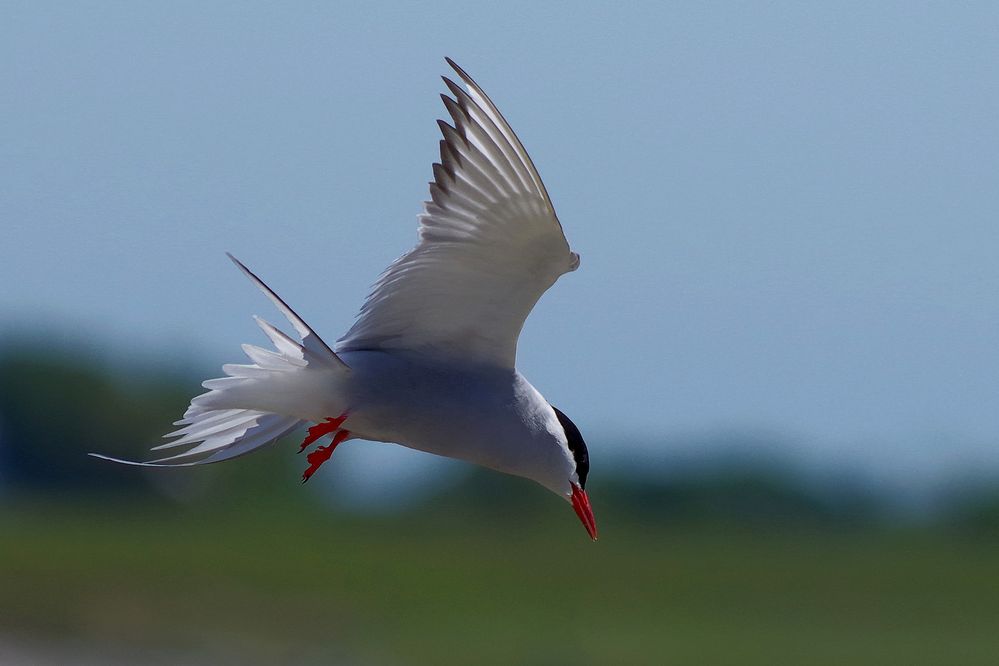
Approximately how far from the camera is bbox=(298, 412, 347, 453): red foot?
4.61 meters

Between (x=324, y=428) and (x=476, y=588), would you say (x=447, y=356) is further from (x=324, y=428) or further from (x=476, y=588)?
(x=476, y=588)

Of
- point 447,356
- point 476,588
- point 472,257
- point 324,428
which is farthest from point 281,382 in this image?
point 476,588

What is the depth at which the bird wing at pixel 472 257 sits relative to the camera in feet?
13.9

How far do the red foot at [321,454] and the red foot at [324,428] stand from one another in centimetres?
4

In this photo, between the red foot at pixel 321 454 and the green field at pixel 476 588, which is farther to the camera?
the green field at pixel 476 588

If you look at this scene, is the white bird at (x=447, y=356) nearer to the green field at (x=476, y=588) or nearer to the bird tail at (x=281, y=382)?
the bird tail at (x=281, y=382)

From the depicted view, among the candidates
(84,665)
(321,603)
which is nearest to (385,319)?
(84,665)

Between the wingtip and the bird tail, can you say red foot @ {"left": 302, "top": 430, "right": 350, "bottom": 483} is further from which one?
the wingtip

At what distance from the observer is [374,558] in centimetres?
2750

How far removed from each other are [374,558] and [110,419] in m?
12.0

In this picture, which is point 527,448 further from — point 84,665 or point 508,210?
point 84,665

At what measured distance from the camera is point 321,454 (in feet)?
15.4

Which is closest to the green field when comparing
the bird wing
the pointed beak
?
the pointed beak

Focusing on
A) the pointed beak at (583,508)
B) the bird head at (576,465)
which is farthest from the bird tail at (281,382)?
the pointed beak at (583,508)
